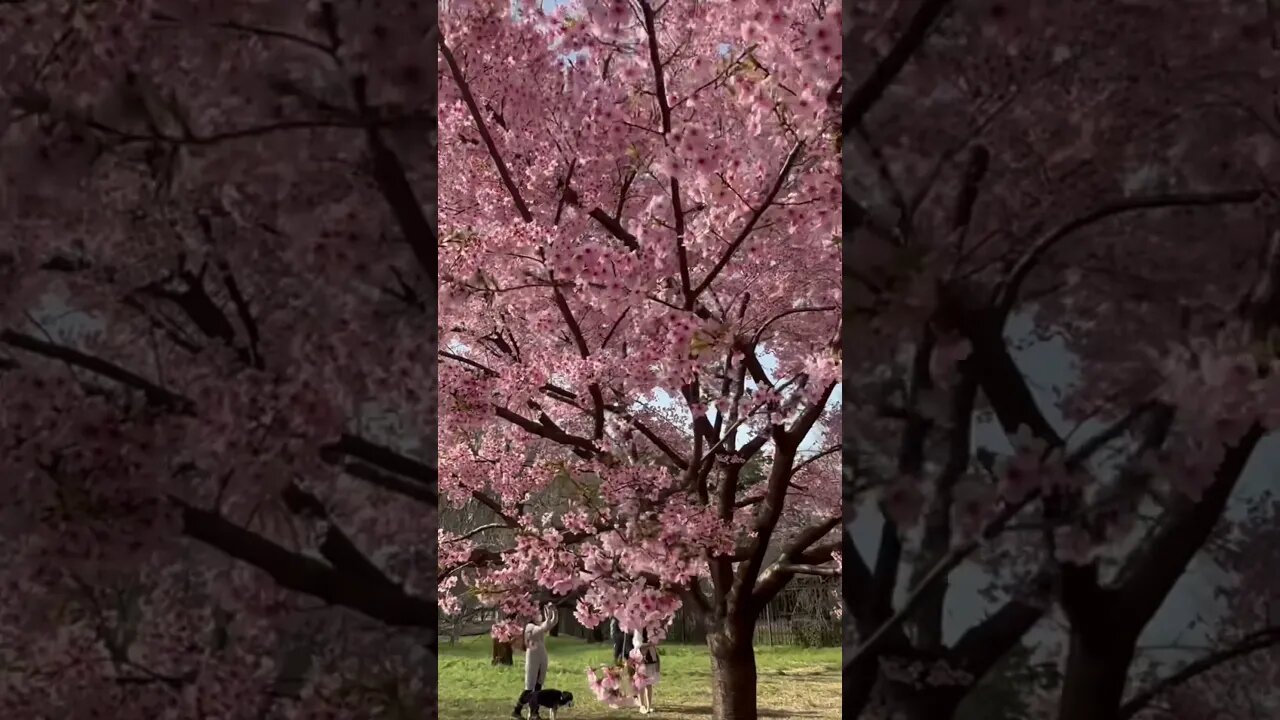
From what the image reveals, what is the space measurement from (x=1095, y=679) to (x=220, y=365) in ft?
2.79

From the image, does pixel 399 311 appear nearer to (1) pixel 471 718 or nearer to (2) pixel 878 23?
(2) pixel 878 23

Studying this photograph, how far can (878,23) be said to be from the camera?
0.82m

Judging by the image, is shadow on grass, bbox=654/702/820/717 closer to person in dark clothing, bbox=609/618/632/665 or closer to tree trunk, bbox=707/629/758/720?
person in dark clothing, bbox=609/618/632/665

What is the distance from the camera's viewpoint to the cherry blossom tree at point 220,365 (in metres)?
0.83

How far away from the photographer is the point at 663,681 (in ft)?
15.8

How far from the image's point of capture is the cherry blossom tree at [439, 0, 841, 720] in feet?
6.38

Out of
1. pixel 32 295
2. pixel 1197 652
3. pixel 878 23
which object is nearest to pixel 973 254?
pixel 878 23

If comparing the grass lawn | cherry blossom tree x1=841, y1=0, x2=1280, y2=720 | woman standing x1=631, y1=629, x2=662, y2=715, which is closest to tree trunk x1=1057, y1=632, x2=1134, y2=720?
cherry blossom tree x1=841, y1=0, x2=1280, y2=720

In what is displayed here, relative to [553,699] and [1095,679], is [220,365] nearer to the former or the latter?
[1095,679]

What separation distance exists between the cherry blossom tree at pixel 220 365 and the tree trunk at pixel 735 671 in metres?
2.00

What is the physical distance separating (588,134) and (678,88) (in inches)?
12.4

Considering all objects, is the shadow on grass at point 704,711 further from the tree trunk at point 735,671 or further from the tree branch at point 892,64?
the tree branch at point 892,64

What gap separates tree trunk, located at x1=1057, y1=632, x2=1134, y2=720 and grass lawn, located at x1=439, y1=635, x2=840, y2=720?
3.76 m

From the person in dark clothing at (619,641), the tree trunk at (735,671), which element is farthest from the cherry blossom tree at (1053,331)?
the person in dark clothing at (619,641)
